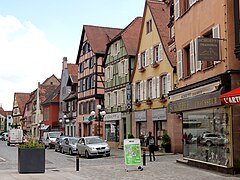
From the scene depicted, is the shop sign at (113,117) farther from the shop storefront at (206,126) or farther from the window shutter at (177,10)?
the window shutter at (177,10)

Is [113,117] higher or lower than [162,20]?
lower

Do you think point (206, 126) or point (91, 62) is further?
point (91, 62)

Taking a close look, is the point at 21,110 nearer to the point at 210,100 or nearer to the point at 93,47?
the point at 93,47

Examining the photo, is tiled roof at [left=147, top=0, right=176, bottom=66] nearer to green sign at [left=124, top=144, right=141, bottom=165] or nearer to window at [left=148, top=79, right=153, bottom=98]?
window at [left=148, top=79, right=153, bottom=98]

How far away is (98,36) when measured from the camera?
51.5 metres

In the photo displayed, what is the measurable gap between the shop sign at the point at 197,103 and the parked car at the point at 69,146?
1330 centimetres

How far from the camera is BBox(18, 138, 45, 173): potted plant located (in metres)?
17.5

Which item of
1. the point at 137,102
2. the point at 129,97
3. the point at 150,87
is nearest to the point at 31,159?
the point at 150,87

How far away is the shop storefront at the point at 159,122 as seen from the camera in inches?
1225

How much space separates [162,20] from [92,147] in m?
12.2

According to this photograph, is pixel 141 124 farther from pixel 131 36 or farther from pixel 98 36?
pixel 98 36

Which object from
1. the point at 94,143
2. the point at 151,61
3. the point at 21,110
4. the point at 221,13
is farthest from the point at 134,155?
the point at 21,110

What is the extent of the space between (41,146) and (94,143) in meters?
12.2

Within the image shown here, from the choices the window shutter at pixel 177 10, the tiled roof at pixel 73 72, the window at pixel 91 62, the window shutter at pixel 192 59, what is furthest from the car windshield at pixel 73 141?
the tiled roof at pixel 73 72
